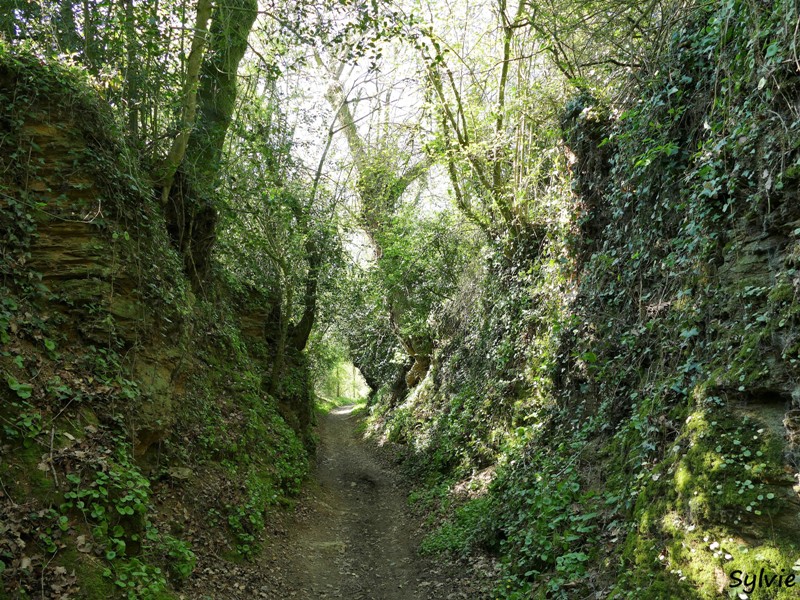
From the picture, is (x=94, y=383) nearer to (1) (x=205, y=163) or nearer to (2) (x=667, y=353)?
(1) (x=205, y=163)

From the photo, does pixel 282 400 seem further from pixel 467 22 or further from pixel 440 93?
pixel 467 22

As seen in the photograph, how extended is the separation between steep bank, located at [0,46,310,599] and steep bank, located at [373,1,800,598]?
13.5ft

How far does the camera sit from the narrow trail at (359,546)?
25.0 ft

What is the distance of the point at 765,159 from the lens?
4793mm

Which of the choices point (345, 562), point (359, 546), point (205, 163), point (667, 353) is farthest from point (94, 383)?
point (667, 353)

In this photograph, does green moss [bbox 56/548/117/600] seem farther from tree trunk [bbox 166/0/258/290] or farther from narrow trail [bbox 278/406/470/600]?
tree trunk [bbox 166/0/258/290]

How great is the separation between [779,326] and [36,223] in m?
7.89

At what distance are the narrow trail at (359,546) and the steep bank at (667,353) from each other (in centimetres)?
86

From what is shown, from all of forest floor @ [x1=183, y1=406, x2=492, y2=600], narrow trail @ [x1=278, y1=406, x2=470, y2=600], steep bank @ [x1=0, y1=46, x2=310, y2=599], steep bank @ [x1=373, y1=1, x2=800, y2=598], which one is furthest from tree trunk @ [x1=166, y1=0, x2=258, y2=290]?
steep bank @ [x1=373, y1=1, x2=800, y2=598]

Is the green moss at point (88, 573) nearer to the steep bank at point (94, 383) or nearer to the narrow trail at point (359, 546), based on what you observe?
the steep bank at point (94, 383)

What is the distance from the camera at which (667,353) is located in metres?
5.77

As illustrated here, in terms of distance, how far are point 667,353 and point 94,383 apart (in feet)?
21.5

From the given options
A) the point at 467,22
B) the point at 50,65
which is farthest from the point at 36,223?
the point at 467,22

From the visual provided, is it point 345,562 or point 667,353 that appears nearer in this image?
point 667,353
